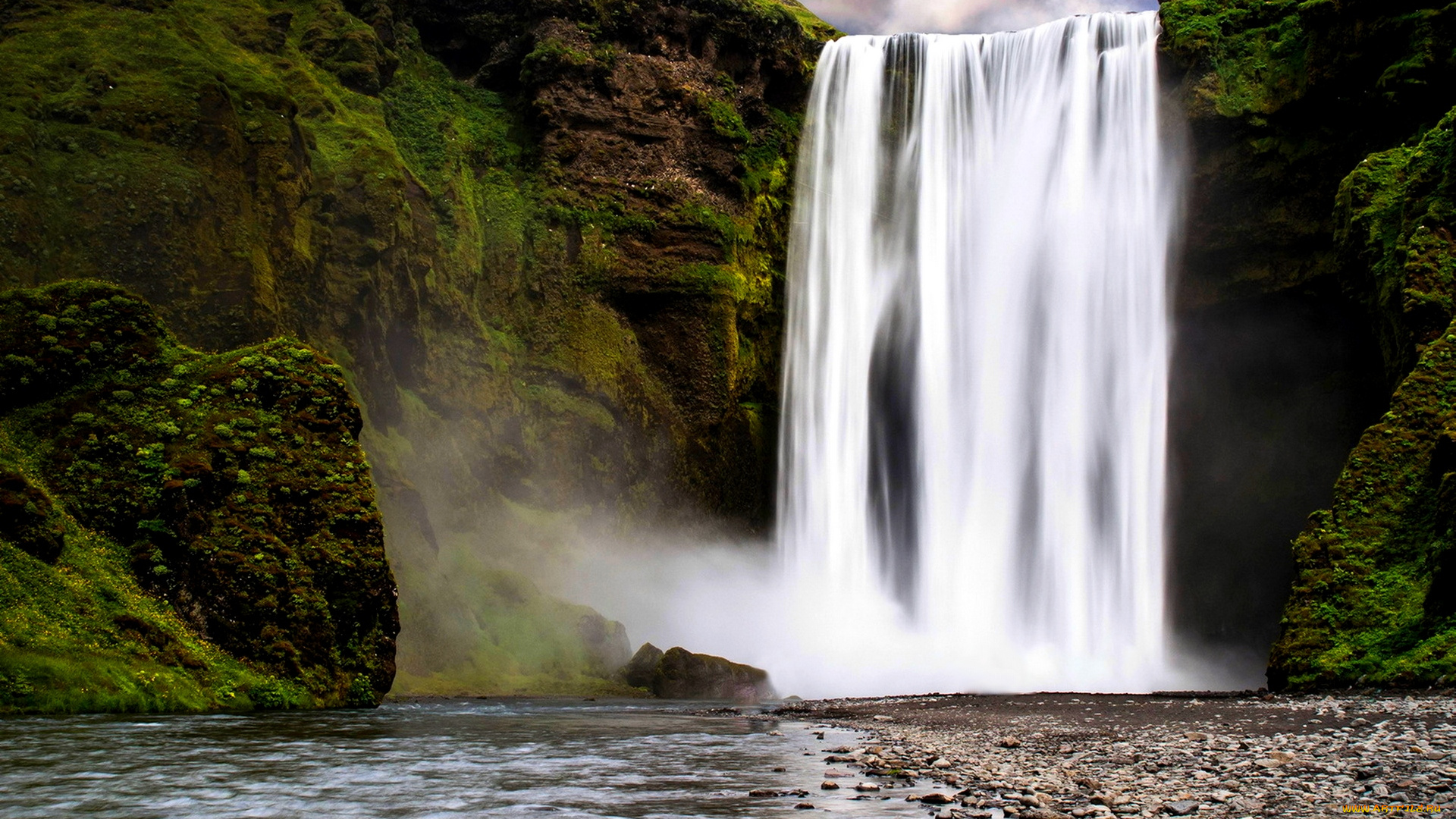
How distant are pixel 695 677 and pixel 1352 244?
20.1 metres

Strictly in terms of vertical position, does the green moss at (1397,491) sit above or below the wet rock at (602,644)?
above

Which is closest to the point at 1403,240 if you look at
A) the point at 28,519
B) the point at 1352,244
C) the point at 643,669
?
the point at 1352,244

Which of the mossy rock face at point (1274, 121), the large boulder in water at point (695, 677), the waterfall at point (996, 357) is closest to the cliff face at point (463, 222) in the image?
the large boulder in water at point (695, 677)

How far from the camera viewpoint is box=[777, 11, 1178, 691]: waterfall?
115 feet

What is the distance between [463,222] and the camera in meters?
40.1

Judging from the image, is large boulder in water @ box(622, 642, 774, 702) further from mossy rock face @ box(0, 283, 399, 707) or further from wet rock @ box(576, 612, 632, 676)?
mossy rock face @ box(0, 283, 399, 707)

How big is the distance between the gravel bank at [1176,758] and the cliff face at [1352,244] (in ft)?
11.3

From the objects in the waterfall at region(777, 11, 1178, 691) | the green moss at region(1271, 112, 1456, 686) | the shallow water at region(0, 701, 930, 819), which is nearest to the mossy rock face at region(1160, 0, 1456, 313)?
the waterfall at region(777, 11, 1178, 691)

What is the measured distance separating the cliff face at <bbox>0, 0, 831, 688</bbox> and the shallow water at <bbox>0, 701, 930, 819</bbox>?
13722mm

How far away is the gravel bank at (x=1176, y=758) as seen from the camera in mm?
8047

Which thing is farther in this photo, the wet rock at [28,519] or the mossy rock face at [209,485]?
the mossy rock face at [209,485]

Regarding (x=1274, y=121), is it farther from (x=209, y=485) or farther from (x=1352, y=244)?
(x=209, y=485)

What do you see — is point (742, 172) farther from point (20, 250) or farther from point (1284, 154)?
point (20, 250)

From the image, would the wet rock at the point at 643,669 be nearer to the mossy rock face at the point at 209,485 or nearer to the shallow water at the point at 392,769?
A: the mossy rock face at the point at 209,485
